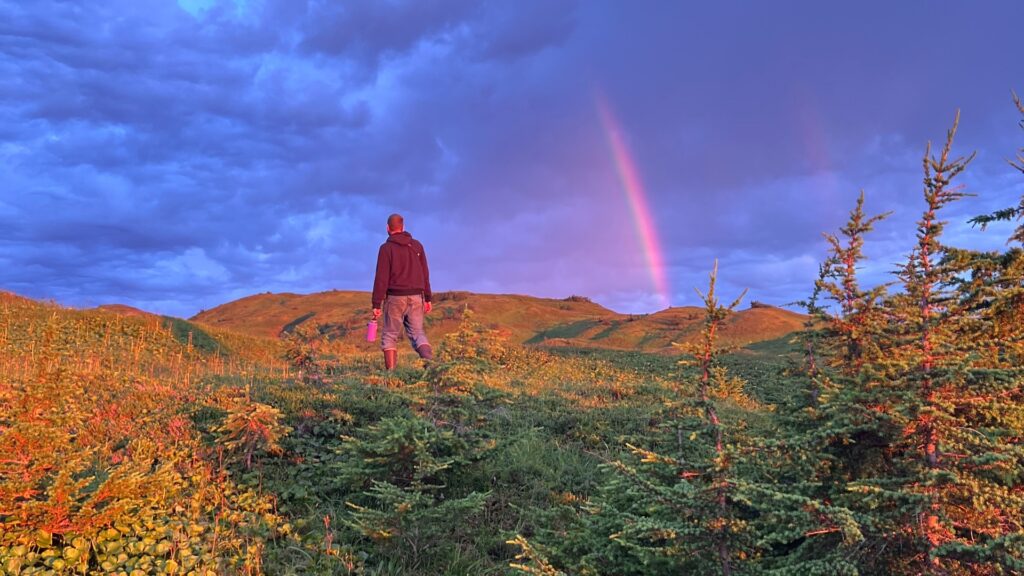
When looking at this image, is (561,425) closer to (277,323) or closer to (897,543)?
(897,543)

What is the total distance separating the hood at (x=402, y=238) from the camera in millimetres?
10414

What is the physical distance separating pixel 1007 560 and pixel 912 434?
2.58ft

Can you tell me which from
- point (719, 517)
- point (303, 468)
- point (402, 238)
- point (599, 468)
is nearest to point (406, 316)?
point (402, 238)

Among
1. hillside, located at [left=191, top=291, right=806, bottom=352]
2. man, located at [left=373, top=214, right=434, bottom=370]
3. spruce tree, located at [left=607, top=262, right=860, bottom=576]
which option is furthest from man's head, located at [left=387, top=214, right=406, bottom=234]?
hillside, located at [left=191, top=291, right=806, bottom=352]

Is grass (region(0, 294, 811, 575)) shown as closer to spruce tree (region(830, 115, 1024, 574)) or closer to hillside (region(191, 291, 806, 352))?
spruce tree (region(830, 115, 1024, 574))

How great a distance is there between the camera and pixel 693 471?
3623 mm

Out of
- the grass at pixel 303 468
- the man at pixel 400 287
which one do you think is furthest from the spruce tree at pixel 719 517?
the man at pixel 400 287

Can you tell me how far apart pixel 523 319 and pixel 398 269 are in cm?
3968

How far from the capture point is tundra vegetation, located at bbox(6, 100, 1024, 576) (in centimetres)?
321

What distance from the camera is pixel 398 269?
10312mm

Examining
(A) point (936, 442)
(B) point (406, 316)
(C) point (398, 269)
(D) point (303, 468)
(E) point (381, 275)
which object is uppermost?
(C) point (398, 269)

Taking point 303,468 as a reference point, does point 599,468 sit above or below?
above

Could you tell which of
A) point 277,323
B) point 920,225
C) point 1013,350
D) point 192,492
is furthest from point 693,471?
point 277,323

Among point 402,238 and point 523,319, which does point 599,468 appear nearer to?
point 402,238
